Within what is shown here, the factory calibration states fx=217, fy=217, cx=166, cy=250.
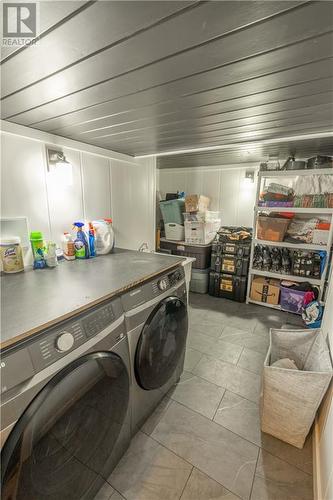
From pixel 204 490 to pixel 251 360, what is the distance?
1.04 metres

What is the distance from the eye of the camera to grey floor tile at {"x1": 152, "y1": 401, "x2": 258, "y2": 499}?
3.58 ft

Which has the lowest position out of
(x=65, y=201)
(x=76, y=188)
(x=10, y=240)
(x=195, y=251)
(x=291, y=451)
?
(x=291, y=451)

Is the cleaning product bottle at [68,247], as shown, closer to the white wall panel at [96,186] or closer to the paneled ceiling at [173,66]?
the white wall panel at [96,186]

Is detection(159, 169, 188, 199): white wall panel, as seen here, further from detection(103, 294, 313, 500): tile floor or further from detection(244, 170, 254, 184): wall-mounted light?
detection(103, 294, 313, 500): tile floor

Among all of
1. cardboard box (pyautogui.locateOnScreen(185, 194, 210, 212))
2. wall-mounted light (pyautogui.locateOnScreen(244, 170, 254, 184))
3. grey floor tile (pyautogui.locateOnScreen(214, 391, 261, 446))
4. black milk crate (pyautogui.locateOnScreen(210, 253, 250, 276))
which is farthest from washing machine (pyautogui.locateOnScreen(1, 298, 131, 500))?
wall-mounted light (pyautogui.locateOnScreen(244, 170, 254, 184))

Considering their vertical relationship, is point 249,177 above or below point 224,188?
above

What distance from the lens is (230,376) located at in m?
1.72

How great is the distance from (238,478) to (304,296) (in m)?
1.94

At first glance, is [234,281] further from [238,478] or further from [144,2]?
[144,2]

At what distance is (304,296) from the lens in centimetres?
247

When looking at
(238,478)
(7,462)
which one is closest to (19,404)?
(7,462)

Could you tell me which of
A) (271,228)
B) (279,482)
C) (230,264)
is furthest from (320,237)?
(279,482)

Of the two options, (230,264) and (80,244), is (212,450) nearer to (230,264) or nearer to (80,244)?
(80,244)

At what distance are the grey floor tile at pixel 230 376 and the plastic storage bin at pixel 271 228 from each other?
159cm
